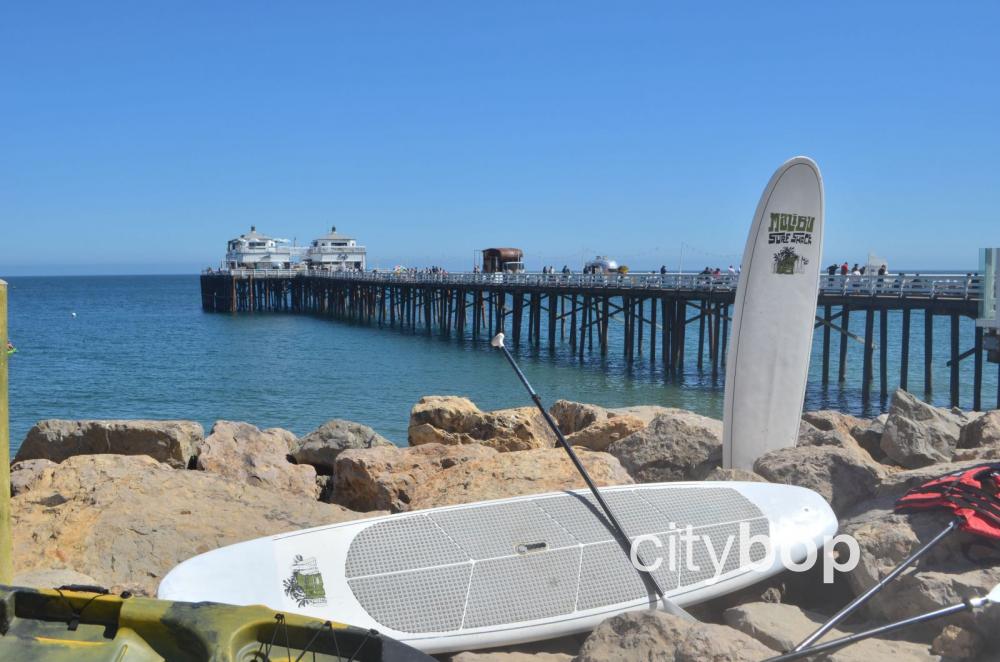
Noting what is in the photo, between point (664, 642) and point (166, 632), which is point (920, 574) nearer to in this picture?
point (664, 642)

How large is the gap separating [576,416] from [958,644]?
8283 mm

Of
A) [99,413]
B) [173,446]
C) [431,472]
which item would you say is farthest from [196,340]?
[431,472]

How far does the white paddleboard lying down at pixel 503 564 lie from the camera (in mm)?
5199

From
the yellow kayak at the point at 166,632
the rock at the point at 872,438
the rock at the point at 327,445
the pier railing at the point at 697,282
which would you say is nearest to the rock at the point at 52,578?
the yellow kayak at the point at 166,632

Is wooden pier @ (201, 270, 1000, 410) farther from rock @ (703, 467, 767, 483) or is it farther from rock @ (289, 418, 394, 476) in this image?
rock @ (703, 467, 767, 483)

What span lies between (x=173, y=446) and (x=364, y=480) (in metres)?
3.11

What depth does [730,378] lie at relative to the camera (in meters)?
8.55

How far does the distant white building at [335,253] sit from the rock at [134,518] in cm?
6110

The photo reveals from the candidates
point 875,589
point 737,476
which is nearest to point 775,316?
point 737,476

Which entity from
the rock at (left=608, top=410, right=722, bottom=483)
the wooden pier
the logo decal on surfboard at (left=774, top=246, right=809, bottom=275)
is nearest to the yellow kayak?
the rock at (left=608, top=410, right=722, bottom=483)

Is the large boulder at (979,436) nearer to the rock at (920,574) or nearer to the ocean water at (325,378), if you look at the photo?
the rock at (920,574)

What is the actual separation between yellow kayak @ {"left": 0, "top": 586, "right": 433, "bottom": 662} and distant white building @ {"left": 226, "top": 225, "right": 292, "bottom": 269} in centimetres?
6544

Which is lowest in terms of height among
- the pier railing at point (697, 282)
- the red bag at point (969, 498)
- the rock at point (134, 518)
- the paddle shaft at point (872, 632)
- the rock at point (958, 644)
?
Answer: the rock at point (134, 518)

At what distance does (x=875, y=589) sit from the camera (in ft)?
16.4
